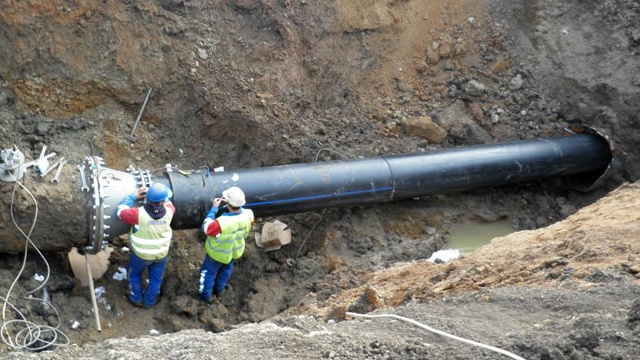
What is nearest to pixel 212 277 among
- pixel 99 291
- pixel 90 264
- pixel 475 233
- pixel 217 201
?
pixel 217 201

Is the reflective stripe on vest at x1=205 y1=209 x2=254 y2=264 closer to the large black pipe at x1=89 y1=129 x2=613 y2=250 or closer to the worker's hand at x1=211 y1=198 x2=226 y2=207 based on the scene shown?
the worker's hand at x1=211 y1=198 x2=226 y2=207

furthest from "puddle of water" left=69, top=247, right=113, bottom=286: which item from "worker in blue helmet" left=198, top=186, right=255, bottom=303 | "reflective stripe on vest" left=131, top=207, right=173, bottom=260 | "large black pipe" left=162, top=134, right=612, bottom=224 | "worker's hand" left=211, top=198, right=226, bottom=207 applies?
"worker's hand" left=211, top=198, right=226, bottom=207

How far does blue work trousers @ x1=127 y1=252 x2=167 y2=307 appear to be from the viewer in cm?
722

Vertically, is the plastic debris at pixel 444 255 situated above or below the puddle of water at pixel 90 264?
above

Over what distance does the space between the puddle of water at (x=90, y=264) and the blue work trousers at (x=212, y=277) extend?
945mm

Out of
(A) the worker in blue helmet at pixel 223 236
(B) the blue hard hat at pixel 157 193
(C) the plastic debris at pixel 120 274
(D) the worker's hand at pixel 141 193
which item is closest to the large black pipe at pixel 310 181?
(D) the worker's hand at pixel 141 193

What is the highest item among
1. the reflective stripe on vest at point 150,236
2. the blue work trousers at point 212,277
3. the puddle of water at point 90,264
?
the reflective stripe on vest at point 150,236

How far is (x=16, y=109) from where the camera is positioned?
805cm

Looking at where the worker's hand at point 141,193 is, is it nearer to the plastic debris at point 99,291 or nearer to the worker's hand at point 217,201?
the worker's hand at point 217,201

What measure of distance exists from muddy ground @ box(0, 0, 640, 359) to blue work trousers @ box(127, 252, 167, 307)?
14 cm

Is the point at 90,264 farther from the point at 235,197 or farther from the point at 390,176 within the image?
the point at 390,176

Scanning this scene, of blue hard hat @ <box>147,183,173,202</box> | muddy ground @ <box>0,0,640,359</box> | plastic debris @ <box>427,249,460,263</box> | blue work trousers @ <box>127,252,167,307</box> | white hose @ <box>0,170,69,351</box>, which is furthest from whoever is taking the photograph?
plastic debris @ <box>427,249,460,263</box>

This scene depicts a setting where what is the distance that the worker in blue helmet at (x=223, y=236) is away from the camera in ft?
23.5

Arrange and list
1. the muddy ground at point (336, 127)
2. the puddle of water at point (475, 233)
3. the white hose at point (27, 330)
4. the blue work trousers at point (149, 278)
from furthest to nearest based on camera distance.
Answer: the puddle of water at point (475, 233) < the blue work trousers at point (149, 278) < the white hose at point (27, 330) < the muddy ground at point (336, 127)
